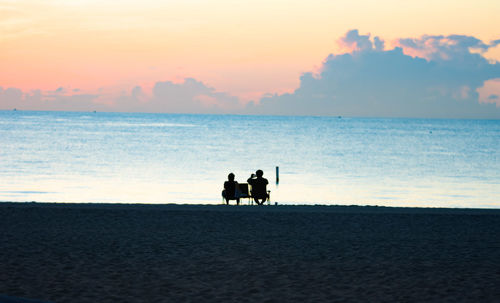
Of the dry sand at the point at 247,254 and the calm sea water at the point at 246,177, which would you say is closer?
the dry sand at the point at 247,254

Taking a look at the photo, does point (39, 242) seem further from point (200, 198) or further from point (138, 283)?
point (200, 198)

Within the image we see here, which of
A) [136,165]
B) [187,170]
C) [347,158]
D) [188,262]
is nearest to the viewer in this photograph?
[188,262]

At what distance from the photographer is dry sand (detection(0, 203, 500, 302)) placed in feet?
26.5

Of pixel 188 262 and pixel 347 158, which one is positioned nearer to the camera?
pixel 188 262

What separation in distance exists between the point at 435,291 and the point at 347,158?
61.6 metres

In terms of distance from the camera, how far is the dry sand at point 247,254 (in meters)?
8.07

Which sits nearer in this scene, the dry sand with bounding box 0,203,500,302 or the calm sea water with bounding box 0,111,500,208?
the dry sand with bounding box 0,203,500,302

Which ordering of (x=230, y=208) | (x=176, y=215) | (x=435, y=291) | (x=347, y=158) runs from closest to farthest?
(x=435, y=291), (x=176, y=215), (x=230, y=208), (x=347, y=158)

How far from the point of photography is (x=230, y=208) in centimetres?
1648

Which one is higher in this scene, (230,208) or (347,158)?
(347,158)

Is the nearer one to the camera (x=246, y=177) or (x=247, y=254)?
(x=247, y=254)

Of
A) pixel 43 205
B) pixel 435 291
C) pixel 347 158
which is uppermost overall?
pixel 347 158

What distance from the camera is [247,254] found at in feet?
34.9

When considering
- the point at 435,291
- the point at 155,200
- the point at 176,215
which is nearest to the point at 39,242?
the point at 176,215
